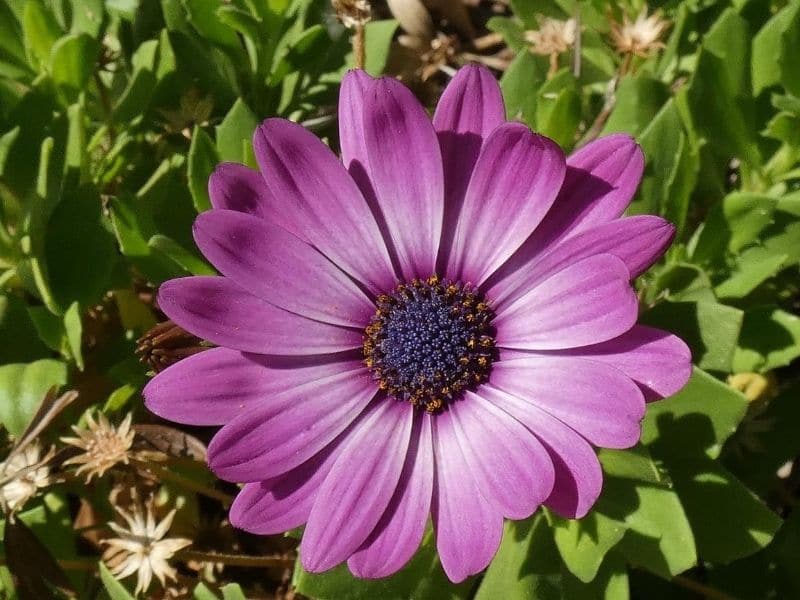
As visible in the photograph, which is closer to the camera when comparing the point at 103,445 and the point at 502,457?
the point at 502,457

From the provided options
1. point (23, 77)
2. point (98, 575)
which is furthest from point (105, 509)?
point (23, 77)

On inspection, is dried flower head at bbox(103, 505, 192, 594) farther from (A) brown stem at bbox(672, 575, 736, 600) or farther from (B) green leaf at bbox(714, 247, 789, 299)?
(B) green leaf at bbox(714, 247, 789, 299)

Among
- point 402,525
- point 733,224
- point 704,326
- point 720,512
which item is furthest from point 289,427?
point 733,224

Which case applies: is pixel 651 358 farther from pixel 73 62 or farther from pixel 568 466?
pixel 73 62

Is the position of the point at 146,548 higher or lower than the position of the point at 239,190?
lower

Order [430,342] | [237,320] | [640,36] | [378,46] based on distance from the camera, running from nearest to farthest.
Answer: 1. [237,320]
2. [430,342]
3. [640,36]
4. [378,46]

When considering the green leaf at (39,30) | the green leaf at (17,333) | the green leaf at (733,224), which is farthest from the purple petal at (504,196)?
the green leaf at (39,30)
